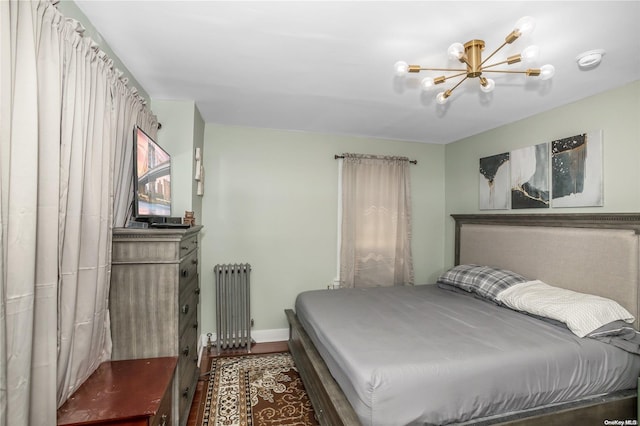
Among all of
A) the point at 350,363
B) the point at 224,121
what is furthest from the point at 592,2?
the point at 224,121

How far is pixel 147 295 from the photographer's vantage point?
1.72 m

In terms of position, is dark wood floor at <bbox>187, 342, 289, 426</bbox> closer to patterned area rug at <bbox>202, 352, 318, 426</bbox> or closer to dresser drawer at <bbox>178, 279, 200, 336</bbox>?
patterned area rug at <bbox>202, 352, 318, 426</bbox>

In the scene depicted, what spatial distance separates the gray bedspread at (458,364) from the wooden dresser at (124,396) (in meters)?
0.97

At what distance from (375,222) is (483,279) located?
4.63 feet

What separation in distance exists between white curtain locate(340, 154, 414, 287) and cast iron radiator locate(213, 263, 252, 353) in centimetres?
122

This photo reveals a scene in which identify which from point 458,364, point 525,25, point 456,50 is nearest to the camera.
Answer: point 525,25

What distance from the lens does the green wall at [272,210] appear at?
339 centimetres

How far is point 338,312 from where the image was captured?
246 centimetres

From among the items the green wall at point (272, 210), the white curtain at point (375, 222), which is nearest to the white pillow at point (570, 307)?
the white curtain at point (375, 222)

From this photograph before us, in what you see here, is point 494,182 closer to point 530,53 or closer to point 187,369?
point 530,53

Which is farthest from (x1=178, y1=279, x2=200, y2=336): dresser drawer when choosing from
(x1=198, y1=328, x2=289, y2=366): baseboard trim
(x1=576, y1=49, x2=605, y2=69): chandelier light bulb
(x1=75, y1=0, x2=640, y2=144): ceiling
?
(x1=576, y1=49, x2=605, y2=69): chandelier light bulb

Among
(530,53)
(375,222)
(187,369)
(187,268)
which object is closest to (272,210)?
(375,222)

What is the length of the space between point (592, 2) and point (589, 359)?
2.00 m

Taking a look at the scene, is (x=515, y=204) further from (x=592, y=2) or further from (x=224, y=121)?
(x=224, y=121)
